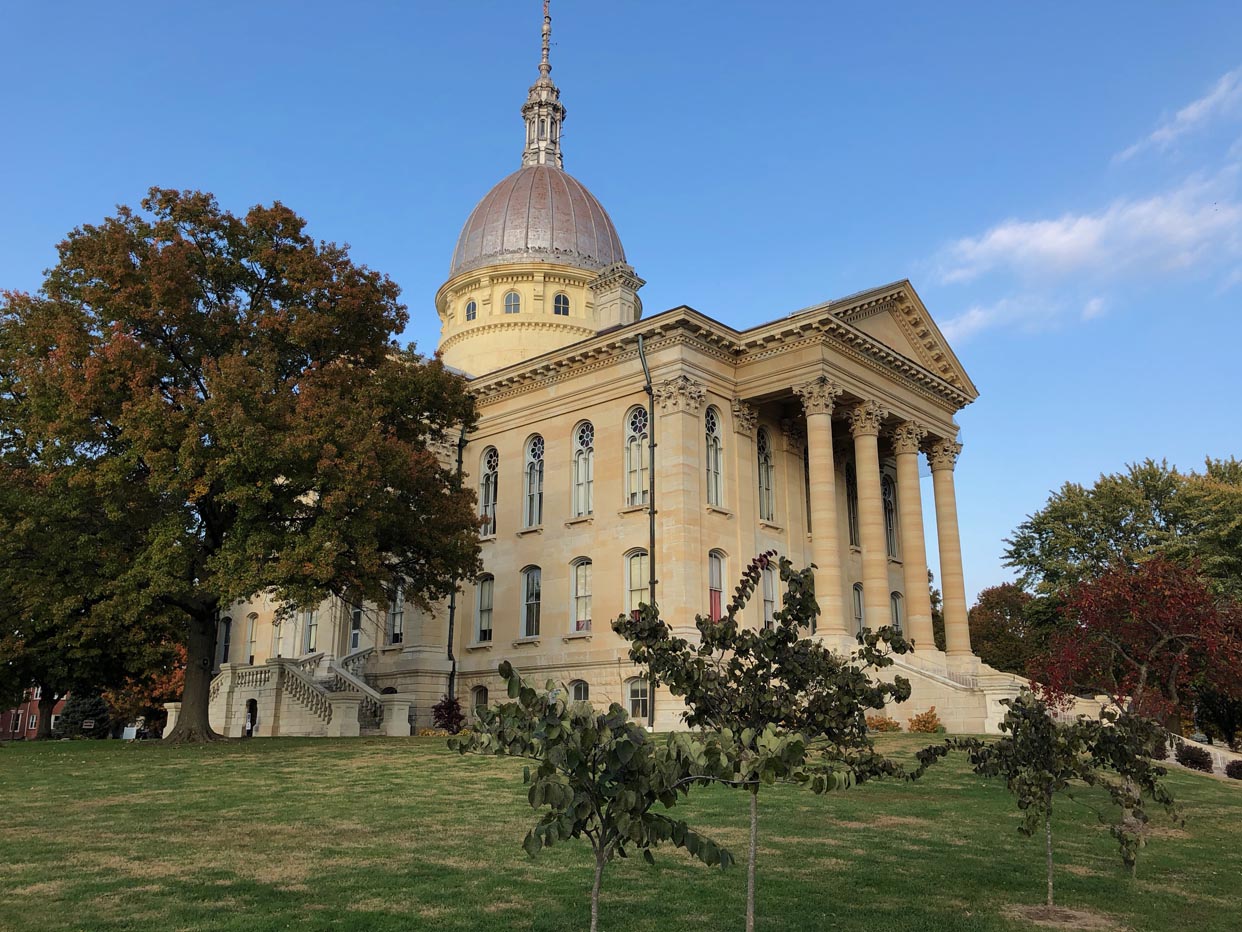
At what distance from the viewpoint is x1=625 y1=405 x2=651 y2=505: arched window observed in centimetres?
3434

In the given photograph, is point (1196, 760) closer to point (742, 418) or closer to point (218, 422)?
point (742, 418)

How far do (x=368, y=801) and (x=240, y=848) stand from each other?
13.8 feet

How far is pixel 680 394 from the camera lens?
33188 mm

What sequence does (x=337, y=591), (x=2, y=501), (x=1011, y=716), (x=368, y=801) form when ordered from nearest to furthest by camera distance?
(x=1011, y=716), (x=368, y=801), (x=2, y=501), (x=337, y=591)

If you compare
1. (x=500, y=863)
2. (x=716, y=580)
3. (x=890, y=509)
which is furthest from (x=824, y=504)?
(x=500, y=863)

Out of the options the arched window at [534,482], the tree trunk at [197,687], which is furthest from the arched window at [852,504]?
the tree trunk at [197,687]

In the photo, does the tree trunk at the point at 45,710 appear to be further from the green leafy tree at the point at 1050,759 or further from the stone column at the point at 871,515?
the green leafy tree at the point at 1050,759

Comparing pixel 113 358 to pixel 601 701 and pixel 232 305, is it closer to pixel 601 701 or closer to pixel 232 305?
pixel 232 305

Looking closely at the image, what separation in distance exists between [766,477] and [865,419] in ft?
14.0

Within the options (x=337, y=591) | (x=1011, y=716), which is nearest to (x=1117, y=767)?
(x=1011, y=716)

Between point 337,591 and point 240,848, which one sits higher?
point 337,591

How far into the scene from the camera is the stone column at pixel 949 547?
121 feet

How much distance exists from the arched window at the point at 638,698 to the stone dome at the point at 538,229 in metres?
25.3

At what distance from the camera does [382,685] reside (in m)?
39.5
